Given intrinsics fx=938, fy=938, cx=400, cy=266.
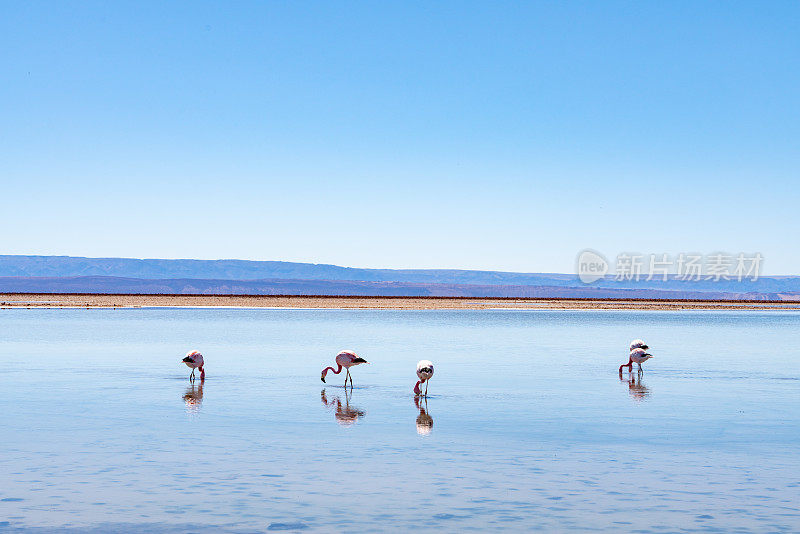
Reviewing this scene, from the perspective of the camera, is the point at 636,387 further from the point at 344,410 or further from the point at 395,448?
the point at 395,448

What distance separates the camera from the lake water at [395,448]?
8.47m

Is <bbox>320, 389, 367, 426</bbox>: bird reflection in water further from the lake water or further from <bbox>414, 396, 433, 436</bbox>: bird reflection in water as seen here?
<bbox>414, 396, 433, 436</bbox>: bird reflection in water

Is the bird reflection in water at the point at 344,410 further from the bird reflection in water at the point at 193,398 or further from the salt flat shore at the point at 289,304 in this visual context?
the salt flat shore at the point at 289,304

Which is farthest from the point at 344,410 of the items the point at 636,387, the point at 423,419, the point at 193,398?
the point at 636,387

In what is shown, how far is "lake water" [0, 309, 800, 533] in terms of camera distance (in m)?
8.47

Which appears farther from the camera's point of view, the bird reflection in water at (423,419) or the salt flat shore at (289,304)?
the salt flat shore at (289,304)

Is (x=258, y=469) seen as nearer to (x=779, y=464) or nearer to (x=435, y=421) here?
(x=435, y=421)

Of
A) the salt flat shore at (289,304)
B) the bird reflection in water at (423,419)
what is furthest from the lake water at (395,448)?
the salt flat shore at (289,304)

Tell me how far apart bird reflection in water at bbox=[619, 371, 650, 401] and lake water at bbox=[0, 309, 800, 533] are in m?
0.15

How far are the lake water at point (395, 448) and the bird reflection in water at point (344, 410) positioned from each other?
0.06 m

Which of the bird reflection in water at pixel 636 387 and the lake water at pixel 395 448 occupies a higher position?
the bird reflection in water at pixel 636 387

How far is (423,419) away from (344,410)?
169cm

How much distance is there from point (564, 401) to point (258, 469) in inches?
302

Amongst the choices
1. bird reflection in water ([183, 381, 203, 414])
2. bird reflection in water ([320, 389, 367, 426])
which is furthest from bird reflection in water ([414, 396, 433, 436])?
bird reflection in water ([183, 381, 203, 414])
